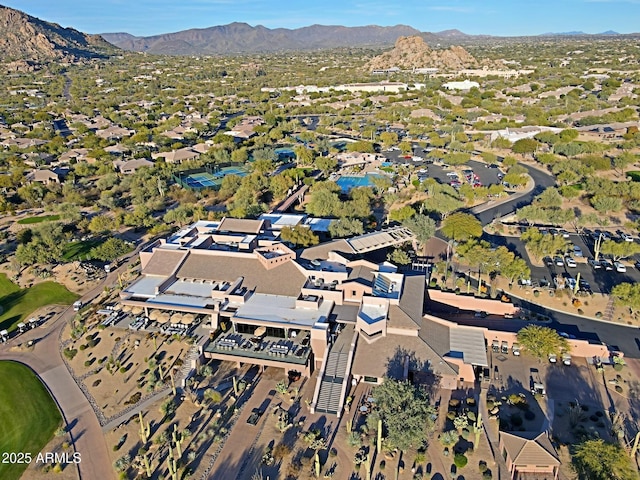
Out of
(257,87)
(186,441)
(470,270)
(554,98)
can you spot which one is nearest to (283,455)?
(186,441)

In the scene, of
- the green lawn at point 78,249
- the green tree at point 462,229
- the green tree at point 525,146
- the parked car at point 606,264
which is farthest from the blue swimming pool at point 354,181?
the green lawn at point 78,249

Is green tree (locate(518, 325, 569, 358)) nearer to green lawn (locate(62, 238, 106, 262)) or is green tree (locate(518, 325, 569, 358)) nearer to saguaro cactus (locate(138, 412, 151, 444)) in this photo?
saguaro cactus (locate(138, 412, 151, 444))

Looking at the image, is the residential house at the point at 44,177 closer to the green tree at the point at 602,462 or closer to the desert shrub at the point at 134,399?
the desert shrub at the point at 134,399

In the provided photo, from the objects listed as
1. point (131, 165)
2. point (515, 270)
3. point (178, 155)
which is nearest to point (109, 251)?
point (131, 165)

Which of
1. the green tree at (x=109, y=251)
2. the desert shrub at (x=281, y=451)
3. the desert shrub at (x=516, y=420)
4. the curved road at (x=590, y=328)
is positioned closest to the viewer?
the desert shrub at (x=281, y=451)

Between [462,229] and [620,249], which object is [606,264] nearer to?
[620,249]

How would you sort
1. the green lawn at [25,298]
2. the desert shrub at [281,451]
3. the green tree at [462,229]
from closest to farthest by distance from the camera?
the desert shrub at [281,451]
the green lawn at [25,298]
the green tree at [462,229]

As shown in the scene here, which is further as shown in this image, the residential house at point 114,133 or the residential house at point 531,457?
the residential house at point 114,133

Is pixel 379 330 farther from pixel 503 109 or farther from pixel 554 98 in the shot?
pixel 554 98
